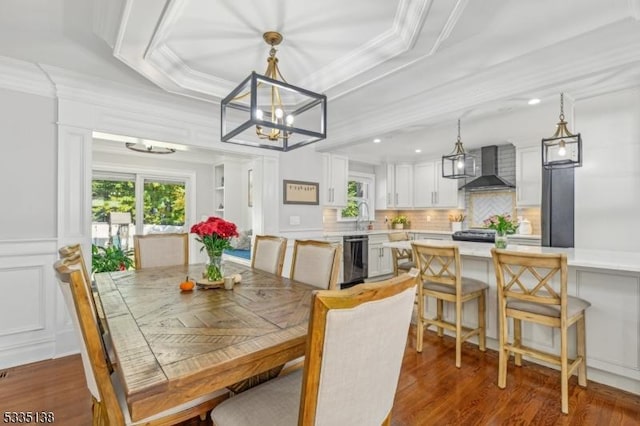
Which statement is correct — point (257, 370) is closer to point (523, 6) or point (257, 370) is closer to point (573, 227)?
point (523, 6)

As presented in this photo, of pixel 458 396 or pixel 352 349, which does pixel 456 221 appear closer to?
pixel 458 396

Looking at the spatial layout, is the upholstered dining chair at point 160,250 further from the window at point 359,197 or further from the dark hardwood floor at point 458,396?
the window at point 359,197

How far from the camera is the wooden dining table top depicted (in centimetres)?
95

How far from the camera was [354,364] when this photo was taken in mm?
937

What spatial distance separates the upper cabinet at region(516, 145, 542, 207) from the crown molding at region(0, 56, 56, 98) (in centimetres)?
604

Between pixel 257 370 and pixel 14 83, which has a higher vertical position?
pixel 14 83

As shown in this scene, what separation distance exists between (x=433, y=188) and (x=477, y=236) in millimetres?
1412

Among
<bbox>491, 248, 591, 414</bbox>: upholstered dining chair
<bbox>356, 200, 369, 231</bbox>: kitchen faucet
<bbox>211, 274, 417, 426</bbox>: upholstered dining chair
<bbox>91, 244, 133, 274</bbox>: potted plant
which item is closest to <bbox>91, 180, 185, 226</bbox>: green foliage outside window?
<bbox>91, 244, 133, 274</bbox>: potted plant

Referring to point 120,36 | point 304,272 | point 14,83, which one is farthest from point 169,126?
point 304,272

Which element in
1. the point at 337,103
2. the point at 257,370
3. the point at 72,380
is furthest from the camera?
the point at 337,103

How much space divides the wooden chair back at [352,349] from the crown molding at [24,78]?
326 cm

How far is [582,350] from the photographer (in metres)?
2.23

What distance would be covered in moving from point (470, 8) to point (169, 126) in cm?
294

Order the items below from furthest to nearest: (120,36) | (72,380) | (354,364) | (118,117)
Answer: (118,117), (72,380), (120,36), (354,364)
